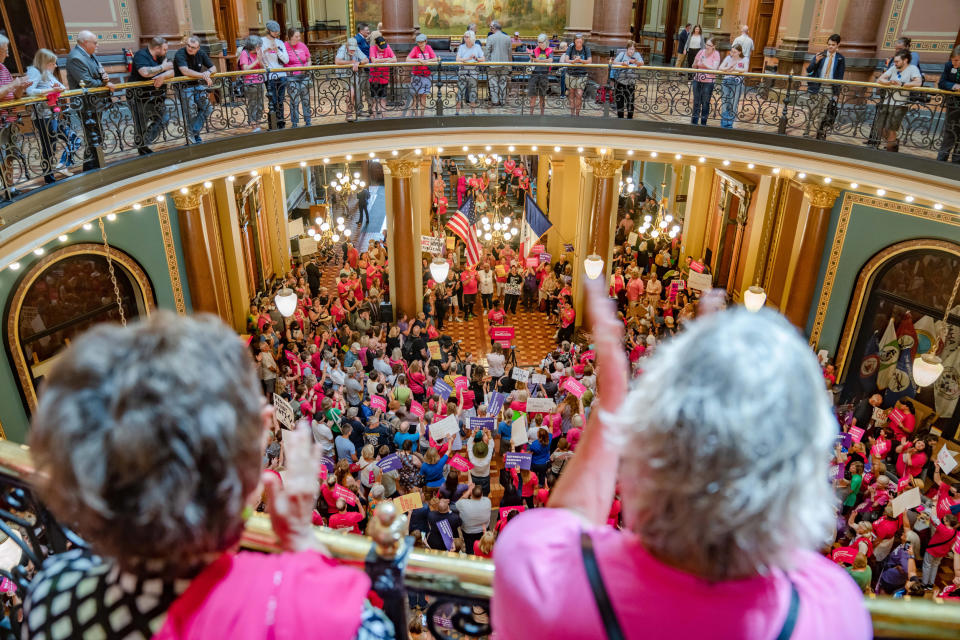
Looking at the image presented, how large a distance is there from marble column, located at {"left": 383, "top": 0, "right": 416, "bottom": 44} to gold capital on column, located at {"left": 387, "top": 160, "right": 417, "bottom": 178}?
238cm

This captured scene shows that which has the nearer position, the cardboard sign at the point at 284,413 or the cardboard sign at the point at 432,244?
the cardboard sign at the point at 284,413

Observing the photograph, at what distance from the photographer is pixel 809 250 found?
12195 mm

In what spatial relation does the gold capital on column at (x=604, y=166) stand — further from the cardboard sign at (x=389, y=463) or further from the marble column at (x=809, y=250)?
the cardboard sign at (x=389, y=463)

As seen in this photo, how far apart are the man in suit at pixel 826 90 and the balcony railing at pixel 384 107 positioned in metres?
0.03

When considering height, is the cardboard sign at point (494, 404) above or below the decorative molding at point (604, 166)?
below

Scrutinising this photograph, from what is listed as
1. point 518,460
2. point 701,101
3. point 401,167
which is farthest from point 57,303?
point 701,101

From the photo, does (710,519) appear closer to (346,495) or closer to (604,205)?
(346,495)

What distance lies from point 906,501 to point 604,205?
27.7ft

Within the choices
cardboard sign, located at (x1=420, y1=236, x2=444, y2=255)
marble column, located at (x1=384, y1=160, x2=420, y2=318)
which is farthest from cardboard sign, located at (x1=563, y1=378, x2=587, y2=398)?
marble column, located at (x1=384, y1=160, x2=420, y2=318)

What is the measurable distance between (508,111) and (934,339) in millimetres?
8527

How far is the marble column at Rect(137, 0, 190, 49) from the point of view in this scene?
11.7 m

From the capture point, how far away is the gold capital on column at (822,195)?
1170cm

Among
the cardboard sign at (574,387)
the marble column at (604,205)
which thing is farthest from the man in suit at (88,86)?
the marble column at (604,205)

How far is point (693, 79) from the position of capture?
1113 centimetres
